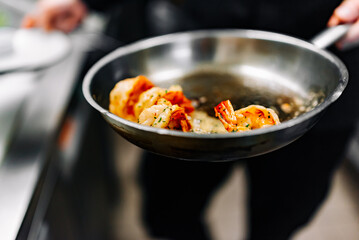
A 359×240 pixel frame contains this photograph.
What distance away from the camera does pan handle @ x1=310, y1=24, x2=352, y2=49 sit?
2.30 ft

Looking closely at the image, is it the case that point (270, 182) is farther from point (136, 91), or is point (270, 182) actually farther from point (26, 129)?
point (26, 129)

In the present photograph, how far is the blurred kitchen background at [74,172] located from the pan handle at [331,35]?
753 millimetres

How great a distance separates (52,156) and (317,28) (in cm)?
88

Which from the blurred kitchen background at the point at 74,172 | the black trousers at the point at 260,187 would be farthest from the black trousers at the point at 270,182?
the blurred kitchen background at the point at 74,172

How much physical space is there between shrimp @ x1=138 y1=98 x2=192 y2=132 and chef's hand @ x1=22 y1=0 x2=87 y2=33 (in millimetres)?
746

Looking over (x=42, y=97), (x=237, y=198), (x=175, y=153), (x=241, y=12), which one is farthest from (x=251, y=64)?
(x=237, y=198)

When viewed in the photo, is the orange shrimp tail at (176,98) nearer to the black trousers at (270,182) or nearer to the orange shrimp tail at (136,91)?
the orange shrimp tail at (136,91)

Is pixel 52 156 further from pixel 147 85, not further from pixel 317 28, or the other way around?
pixel 317 28

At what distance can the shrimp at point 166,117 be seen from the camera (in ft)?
1.88

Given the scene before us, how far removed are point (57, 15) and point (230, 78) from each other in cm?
73

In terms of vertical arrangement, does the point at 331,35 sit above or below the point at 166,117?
above

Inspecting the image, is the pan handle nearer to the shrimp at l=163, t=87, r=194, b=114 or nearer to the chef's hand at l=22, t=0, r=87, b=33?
the shrimp at l=163, t=87, r=194, b=114

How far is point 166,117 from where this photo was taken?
0.57 metres

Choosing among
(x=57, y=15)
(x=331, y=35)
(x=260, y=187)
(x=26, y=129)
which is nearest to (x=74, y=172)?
(x=26, y=129)
